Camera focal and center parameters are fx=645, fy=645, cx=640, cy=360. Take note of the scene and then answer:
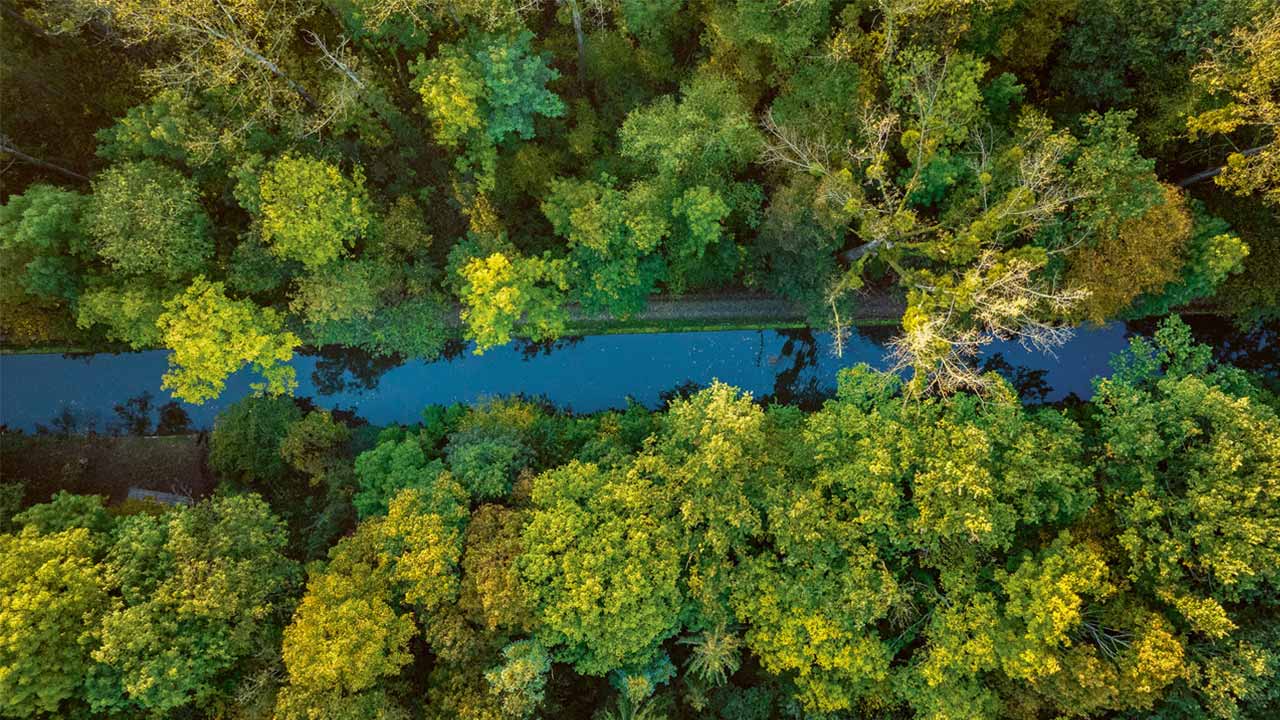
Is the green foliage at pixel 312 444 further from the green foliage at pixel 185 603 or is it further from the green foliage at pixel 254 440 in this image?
the green foliage at pixel 185 603

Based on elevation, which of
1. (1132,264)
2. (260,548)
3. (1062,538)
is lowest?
(1062,538)

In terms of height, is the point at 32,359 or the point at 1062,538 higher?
the point at 32,359

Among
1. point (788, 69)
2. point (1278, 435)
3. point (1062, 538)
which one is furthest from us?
point (788, 69)

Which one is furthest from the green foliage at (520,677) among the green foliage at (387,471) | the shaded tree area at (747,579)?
the green foliage at (387,471)

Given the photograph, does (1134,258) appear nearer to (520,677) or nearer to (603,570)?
(603,570)

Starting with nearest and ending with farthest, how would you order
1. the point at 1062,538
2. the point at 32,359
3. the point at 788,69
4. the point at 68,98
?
the point at 1062,538
the point at 788,69
the point at 68,98
the point at 32,359

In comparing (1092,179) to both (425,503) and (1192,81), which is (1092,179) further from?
(425,503)

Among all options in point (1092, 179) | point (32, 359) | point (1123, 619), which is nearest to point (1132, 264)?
point (1092, 179)
